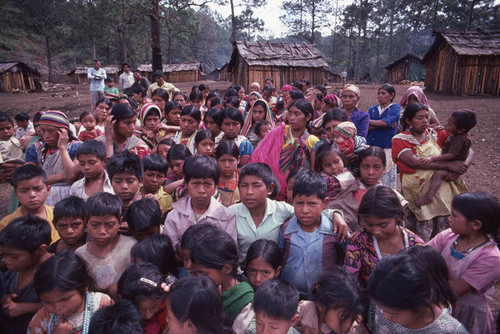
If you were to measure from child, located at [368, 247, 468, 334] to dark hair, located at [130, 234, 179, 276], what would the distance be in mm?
1404

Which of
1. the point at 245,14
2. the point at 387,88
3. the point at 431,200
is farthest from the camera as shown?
the point at 245,14

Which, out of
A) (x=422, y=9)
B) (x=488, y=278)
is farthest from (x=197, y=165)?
(x=422, y=9)

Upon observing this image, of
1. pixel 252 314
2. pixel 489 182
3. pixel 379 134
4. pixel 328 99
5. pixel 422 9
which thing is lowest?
pixel 489 182

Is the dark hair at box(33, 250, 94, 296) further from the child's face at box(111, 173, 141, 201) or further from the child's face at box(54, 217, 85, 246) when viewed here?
the child's face at box(111, 173, 141, 201)

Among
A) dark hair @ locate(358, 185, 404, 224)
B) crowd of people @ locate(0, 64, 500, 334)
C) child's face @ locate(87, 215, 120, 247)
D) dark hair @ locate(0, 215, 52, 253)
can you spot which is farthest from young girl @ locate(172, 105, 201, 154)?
dark hair @ locate(358, 185, 404, 224)

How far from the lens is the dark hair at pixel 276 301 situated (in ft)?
5.72

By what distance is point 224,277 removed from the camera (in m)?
2.09

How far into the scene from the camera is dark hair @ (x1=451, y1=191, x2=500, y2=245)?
76.5 inches

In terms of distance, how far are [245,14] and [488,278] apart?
47.0 metres

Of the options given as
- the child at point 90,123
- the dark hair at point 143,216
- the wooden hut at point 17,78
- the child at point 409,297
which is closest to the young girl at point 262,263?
the child at point 409,297

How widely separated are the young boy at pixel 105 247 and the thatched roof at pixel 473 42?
54.5 ft

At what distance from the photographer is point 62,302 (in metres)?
1.87

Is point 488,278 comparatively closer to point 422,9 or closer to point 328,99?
point 328,99

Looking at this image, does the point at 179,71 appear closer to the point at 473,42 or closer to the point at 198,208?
the point at 473,42
